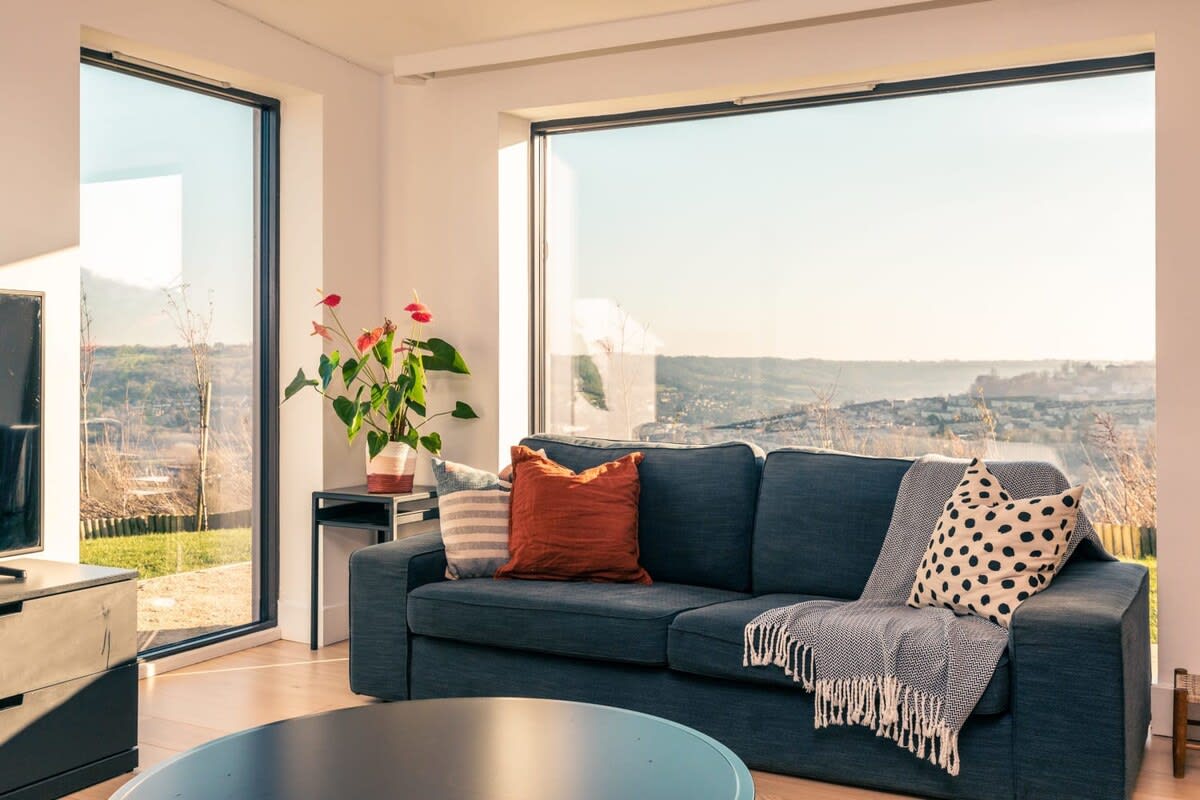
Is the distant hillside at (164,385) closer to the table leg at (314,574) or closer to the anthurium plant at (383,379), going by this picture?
the anthurium plant at (383,379)

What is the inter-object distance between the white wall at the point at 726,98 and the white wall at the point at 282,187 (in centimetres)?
24

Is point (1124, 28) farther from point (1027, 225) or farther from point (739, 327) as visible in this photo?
point (739, 327)

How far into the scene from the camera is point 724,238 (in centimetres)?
468

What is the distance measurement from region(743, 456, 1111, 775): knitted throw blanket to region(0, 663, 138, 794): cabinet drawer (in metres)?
1.78

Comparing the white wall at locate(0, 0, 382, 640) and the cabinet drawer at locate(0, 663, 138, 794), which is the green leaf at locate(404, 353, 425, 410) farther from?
the cabinet drawer at locate(0, 663, 138, 794)

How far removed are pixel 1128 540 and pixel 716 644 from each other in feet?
5.59

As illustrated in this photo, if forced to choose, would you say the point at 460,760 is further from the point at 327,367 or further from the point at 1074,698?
the point at 327,367

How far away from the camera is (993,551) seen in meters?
3.14

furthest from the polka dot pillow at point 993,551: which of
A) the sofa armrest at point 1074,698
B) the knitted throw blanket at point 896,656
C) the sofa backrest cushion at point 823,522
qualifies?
the sofa backrest cushion at point 823,522

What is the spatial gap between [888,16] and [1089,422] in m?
1.62

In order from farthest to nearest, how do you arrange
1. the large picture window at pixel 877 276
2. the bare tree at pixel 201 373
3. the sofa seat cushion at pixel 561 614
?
the bare tree at pixel 201 373, the large picture window at pixel 877 276, the sofa seat cushion at pixel 561 614

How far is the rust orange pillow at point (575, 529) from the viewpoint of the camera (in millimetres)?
3785

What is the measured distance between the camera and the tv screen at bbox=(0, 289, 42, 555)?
3.19 metres

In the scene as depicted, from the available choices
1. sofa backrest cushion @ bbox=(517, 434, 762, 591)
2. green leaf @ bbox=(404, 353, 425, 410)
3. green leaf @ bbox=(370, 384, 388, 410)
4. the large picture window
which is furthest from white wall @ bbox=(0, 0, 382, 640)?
sofa backrest cushion @ bbox=(517, 434, 762, 591)
